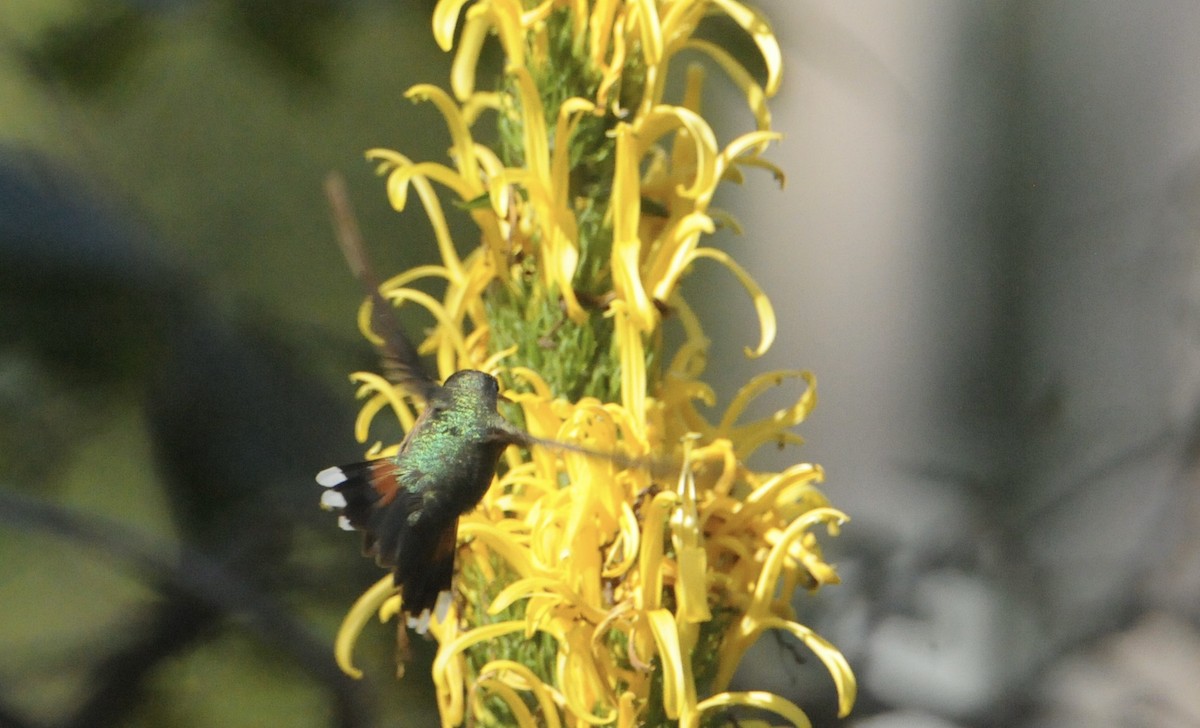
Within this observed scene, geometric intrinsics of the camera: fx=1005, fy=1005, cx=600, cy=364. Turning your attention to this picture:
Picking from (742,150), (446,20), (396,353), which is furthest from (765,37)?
(396,353)

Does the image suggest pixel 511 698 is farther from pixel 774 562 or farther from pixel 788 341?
pixel 788 341

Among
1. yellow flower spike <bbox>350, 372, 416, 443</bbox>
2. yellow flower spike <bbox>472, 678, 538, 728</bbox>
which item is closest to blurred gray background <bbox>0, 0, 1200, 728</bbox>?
yellow flower spike <bbox>350, 372, 416, 443</bbox>

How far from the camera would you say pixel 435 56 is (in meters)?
0.98

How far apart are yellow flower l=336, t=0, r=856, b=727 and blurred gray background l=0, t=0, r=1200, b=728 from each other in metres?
0.38

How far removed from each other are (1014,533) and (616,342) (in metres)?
0.63

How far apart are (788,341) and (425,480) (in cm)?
55

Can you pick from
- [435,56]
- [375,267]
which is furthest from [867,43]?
[375,267]

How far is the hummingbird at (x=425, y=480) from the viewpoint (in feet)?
1.86

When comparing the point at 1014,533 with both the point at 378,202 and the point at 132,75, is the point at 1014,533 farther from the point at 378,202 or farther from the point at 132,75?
the point at 132,75

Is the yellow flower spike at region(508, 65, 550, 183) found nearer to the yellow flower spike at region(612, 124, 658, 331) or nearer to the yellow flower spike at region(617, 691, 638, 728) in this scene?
the yellow flower spike at region(612, 124, 658, 331)

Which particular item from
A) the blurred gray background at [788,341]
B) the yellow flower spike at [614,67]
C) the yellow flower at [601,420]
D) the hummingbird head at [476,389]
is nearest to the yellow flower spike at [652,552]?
the yellow flower at [601,420]

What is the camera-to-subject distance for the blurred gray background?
2.94ft

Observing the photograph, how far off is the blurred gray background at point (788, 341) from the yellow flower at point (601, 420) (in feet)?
1.26

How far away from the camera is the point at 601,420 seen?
1.82 ft
